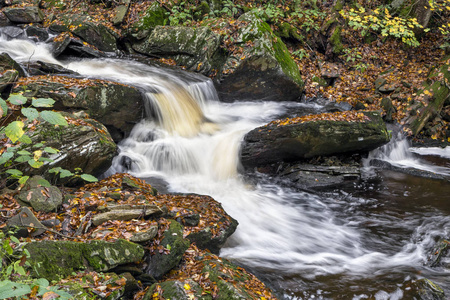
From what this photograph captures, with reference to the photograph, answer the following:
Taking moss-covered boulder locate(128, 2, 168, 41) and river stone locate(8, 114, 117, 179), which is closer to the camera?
river stone locate(8, 114, 117, 179)

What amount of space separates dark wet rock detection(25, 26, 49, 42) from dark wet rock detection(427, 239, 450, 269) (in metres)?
12.2

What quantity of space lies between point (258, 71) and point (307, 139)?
12.5 ft

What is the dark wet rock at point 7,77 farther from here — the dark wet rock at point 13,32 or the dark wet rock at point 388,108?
the dark wet rock at point 388,108

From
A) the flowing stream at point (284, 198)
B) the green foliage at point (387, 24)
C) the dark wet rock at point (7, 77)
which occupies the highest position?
the green foliage at point (387, 24)

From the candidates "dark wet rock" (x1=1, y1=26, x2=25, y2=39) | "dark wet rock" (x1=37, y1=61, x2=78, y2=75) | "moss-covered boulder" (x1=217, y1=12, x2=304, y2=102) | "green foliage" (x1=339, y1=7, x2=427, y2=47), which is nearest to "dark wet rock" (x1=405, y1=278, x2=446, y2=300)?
"moss-covered boulder" (x1=217, y1=12, x2=304, y2=102)

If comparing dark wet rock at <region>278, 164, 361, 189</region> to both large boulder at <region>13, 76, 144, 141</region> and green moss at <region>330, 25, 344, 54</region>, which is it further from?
green moss at <region>330, 25, 344, 54</region>

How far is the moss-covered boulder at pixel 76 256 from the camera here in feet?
9.85

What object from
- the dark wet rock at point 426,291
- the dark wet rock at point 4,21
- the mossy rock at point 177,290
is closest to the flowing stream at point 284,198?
the dark wet rock at point 426,291

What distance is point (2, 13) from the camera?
1170cm

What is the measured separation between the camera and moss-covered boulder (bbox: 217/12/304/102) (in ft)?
35.8

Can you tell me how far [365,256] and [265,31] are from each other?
27.1 feet

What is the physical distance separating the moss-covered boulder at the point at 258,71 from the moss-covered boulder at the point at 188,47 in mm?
587

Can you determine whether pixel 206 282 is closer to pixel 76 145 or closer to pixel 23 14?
pixel 76 145

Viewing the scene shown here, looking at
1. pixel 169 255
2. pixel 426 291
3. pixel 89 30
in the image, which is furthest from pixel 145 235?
pixel 89 30
